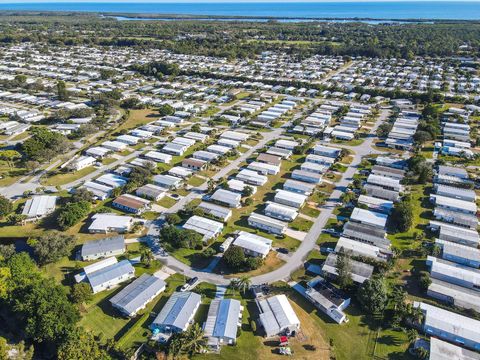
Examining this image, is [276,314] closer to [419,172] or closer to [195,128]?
[419,172]

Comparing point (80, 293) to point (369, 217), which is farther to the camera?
point (369, 217)

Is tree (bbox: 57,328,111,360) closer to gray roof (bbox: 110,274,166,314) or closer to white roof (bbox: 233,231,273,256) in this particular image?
gray roof (bbox: 110,274,166,314)

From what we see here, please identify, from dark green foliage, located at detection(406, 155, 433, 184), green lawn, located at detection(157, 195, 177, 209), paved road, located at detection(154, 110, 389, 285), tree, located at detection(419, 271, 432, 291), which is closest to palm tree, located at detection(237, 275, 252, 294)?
paved road, located at detection(154, 110, 389, 285)

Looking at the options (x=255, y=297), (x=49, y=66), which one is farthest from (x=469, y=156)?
(x=49, y=66)

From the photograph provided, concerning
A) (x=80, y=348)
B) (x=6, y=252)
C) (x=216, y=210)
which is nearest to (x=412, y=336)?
(x=216, y=210)

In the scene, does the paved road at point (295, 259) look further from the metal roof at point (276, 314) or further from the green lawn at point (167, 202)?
the green lawn at point (167, 202)

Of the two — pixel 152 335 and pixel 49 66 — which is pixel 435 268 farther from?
pixel 49 66

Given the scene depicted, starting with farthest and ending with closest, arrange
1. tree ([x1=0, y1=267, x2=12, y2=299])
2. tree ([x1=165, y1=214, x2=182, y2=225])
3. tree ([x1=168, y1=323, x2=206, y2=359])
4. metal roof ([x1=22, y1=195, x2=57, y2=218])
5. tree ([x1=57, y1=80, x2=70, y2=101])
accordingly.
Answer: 1. tree ([x1=57, y1=80, x2=70, y2=101])
2. metal roof ([x1=22, y1=195, x2=57, y2=218])
3. tree ([x1=165, y1=214, x2=182, y2=225])
4. tree ([x1=0, y1=267, x2=12, y2=299])
5. tree ([x1=168, y1=323, x2=206, y2=359])

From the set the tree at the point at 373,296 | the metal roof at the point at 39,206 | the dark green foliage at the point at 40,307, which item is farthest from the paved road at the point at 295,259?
the metal roof at the point at 39,206
